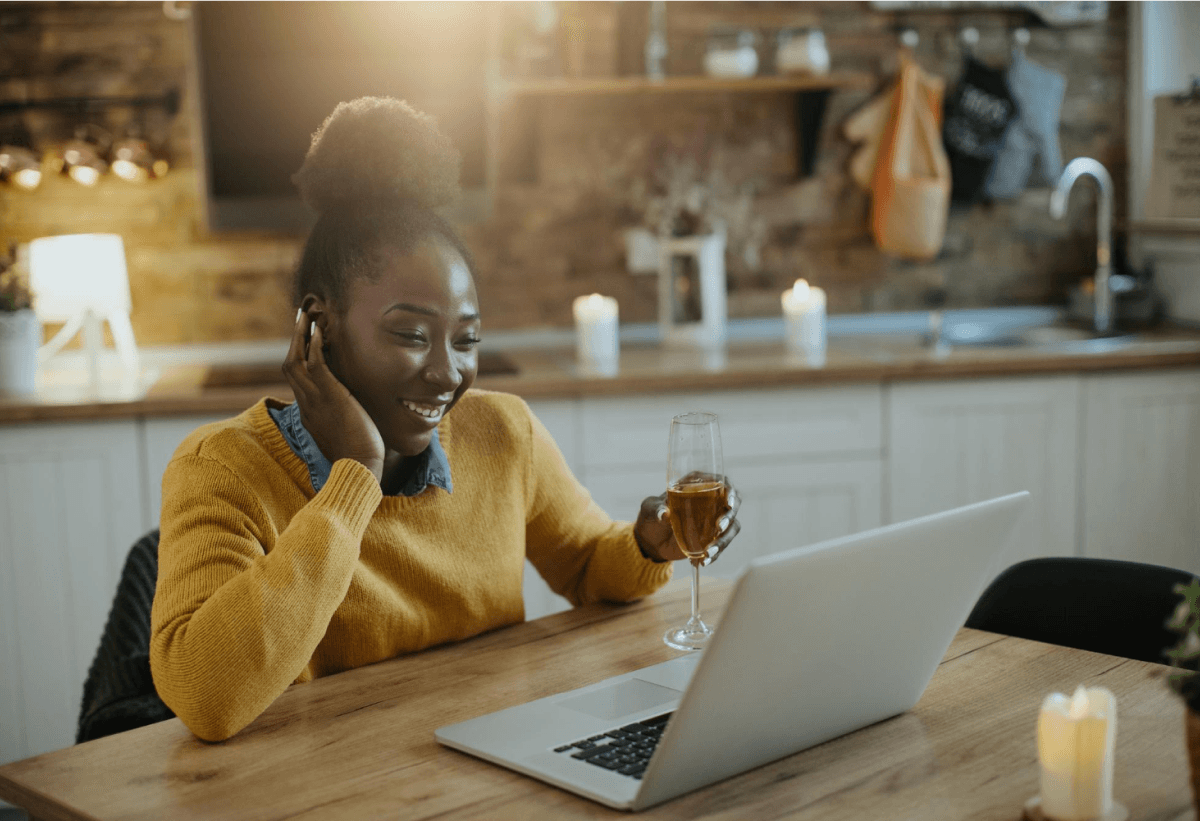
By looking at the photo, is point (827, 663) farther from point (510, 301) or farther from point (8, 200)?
point (8, 200)

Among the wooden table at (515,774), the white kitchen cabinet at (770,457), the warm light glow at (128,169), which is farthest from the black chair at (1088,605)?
the warm light glow at (128,169)

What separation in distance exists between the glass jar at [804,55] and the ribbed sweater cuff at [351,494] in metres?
2.35

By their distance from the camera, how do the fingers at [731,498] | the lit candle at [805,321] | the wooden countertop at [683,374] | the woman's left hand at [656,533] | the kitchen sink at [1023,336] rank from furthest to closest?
the kitchen sink at [1023,336] < the lit candle at [805,321] < the wooden countertop at [683,374] < the woman's left hand at [656,533] < the fingers at [731,498]

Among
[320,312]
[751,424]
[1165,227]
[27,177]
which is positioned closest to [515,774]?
[320,312]

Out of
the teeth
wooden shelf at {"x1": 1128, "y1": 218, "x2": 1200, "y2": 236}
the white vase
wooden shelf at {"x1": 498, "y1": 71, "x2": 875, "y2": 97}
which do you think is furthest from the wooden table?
wooden shelf at {"x1": 1128, "y1": 218, "x2": 1200, "y2": 236}

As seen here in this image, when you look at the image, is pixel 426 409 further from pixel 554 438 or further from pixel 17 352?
pixel 17 352

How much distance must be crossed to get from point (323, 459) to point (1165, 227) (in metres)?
2.93

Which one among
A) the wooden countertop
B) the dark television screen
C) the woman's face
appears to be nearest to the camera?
the woman's face

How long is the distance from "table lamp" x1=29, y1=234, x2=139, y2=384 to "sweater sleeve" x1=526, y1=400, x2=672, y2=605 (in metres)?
1.67

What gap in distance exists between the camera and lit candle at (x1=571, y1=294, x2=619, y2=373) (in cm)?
318

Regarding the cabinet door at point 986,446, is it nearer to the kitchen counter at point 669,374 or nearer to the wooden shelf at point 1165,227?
the kitchen counter at point 669,374

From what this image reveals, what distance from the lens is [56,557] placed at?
A: 2.77 m

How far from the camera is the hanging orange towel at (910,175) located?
345 cm

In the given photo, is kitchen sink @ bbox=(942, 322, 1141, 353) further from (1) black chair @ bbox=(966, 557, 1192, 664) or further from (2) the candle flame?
(2) the candle flame
